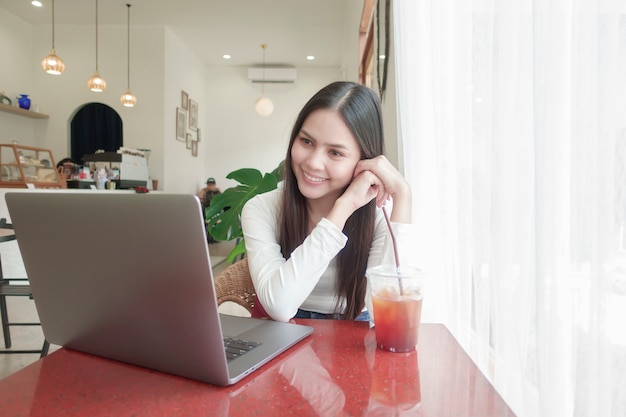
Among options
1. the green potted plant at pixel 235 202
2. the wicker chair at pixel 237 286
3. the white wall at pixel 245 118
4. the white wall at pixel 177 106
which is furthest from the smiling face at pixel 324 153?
the white wall at pixel 245 118

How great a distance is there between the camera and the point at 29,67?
6059 mm

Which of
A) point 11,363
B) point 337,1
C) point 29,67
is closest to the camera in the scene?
point 11,363

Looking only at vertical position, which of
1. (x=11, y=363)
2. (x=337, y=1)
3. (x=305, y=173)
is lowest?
(x=11, y=363)

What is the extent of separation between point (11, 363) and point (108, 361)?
2.21 metres

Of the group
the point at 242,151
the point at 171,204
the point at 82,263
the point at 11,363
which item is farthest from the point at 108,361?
the point at 242,151

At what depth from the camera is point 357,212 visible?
1.18 meters

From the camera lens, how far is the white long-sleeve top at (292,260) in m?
0.89

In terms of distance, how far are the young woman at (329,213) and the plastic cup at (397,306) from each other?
0.19 meters

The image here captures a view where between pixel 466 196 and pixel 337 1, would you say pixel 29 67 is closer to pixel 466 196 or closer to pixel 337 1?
pixel 337 1

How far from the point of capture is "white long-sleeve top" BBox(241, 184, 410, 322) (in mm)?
886

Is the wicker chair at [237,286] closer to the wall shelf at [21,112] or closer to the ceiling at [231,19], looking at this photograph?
the ceiling at [231,19]

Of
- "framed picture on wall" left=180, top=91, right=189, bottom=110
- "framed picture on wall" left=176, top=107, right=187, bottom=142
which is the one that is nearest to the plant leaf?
"framed picture on wall" left=176, top=107, right=187, bottom=142

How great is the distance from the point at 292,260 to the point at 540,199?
20.8 inches

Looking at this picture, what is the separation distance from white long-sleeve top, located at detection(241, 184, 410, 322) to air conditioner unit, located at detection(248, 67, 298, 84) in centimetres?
685
